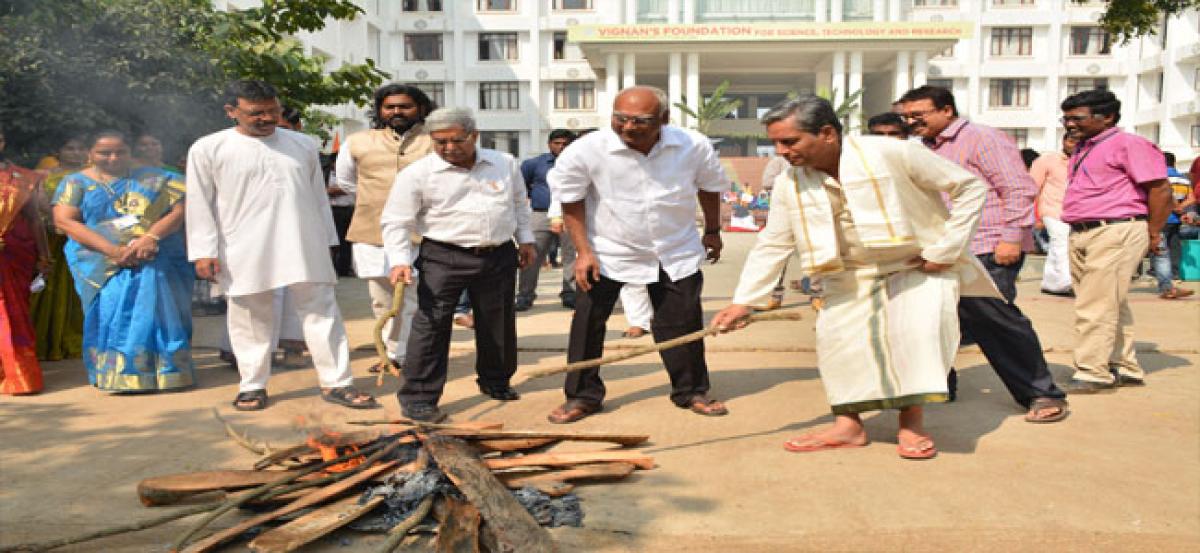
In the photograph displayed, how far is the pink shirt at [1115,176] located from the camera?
5.18 m

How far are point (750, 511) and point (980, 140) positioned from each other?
2663 millimetres

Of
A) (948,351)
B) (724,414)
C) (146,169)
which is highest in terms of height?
(146,169)

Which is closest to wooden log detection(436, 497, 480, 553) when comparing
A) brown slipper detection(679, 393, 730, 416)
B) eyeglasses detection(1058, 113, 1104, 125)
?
brown slipper detection(679, 393, 730, 416)

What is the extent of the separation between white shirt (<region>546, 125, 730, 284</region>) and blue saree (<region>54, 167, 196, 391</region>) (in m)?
2.57

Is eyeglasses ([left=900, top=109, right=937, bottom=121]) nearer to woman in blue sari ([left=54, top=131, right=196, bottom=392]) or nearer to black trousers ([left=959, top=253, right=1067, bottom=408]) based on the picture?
black trousers ([left=959, top=253, right=1067, bottom=408])

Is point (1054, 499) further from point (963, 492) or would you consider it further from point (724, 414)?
point (724, 414)

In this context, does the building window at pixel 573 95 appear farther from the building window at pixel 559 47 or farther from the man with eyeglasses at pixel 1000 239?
the man with eyeglasses at pixel 1000 239

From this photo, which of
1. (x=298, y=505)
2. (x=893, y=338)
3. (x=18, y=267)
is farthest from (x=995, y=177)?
(x=18, y=267)

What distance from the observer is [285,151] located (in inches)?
200

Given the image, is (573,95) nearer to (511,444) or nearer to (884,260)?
(884,260)

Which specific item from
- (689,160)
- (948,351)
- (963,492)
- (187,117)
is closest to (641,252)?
(689,160)

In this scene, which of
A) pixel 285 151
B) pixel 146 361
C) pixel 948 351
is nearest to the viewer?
pixel 948 351

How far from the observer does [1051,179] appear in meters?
8.98

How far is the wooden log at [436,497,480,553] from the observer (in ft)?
9.68
